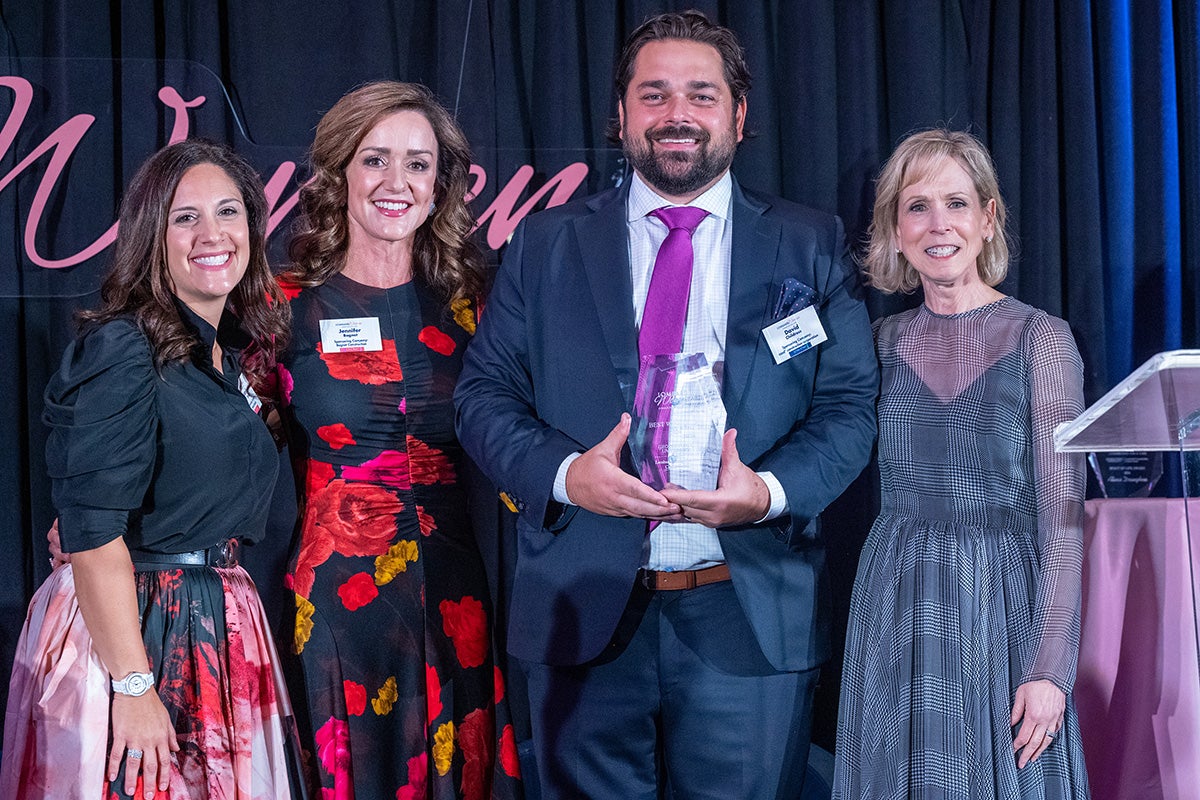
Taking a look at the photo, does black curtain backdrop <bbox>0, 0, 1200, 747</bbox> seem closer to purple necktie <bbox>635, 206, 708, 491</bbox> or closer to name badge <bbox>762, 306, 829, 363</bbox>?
purple necktie <bbox>635, 206, 708, 491</bbox>

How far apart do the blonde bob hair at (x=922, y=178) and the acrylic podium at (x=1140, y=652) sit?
0.62m

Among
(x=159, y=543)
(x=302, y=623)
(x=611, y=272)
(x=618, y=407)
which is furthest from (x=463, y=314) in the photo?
(x=159, y=543)

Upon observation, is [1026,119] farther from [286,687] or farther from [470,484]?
[286,687]

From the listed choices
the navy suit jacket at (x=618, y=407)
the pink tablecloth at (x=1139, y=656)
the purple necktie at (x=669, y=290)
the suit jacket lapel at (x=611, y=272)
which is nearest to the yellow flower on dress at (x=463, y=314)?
the navy suit jacket at (x=618, y=407)

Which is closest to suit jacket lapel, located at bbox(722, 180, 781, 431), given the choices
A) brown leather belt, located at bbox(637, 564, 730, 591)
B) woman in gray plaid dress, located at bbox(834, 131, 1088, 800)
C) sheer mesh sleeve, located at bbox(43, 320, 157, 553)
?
brown leather belt, located at bbox(637, 564, 730, 591)

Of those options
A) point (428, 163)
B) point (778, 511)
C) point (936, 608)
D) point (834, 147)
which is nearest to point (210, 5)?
point (428, 163)

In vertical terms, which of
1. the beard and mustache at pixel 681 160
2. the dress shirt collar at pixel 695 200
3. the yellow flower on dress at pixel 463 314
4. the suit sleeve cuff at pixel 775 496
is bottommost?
the suit sleeve cuff at pixel 775 496

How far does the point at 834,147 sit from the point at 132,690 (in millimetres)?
2345

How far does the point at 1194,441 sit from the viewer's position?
1.77 m

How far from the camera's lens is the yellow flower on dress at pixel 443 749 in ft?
7.73

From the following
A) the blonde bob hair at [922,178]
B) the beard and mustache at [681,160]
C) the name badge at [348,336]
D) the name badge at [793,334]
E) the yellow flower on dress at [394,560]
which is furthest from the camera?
the blonde bob hair at [922,178]

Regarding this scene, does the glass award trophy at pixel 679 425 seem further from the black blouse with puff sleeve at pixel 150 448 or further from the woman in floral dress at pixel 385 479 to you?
the black blouse with puff sleeve at pixel 150 448

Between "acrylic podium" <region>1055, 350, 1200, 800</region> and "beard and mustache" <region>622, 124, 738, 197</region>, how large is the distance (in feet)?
3.97

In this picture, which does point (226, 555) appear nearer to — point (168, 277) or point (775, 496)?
point (168, 277)
